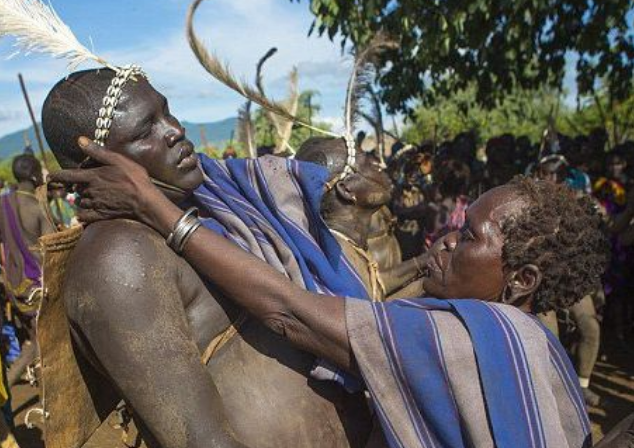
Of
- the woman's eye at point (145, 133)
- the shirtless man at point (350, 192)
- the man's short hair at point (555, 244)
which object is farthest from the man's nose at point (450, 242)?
the shirtless man at point (350, 192)

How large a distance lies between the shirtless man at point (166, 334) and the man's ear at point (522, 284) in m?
0.50

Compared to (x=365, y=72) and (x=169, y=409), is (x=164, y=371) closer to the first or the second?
(x=169, y=409)

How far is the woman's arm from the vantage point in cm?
157

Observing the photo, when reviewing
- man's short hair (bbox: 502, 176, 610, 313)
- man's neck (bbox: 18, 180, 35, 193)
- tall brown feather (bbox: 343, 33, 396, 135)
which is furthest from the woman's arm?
man's neck (bbox: 18, 180, 35, 193)

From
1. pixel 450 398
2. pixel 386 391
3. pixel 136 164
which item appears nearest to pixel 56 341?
pixel 136 164

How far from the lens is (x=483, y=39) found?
780 cm

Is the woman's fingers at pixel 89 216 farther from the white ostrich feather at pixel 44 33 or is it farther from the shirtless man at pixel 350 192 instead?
the shirtless man at pixel 350 192

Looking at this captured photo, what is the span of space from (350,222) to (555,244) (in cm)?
194

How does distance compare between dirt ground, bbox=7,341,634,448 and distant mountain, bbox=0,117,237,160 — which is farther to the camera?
distant mountain, bbox=0,117,237,160

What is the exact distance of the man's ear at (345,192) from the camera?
11.8ft

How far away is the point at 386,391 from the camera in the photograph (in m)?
1.55

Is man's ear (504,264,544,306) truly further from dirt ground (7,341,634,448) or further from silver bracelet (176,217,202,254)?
dirt ground (7,341,634,448)

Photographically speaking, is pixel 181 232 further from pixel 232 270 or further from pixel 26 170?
pixel 26 170

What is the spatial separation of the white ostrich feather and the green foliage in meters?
3.75
